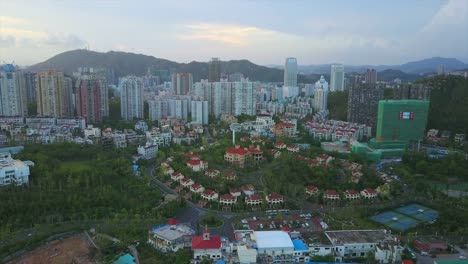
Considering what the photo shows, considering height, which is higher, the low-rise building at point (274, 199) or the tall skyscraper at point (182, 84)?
the tall skyscraper at point (182, 84)

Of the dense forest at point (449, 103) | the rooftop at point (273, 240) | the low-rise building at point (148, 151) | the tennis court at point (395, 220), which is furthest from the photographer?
the dense forest at point (449, 103)

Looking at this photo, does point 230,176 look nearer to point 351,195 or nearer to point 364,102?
point 351,195

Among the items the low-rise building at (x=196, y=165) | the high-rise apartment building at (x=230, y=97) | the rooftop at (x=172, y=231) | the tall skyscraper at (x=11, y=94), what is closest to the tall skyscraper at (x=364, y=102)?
the high-rise apartment building at (x=230, y=97)

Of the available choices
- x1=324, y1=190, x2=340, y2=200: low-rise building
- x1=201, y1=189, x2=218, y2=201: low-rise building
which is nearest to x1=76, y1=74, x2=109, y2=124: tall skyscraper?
x1=201, y1=189, x2=218, y2=201: low-rise building

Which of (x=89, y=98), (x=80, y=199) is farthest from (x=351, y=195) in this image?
(x=89, y=98)

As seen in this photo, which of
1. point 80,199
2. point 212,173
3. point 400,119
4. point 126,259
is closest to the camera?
point 126,259

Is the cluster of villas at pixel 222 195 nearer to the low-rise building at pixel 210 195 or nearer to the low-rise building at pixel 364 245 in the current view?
the low-rise building at pixel 210 195

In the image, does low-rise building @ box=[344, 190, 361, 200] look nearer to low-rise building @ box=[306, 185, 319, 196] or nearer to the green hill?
low-rise building @ box=[306, 185, 319, 196]
